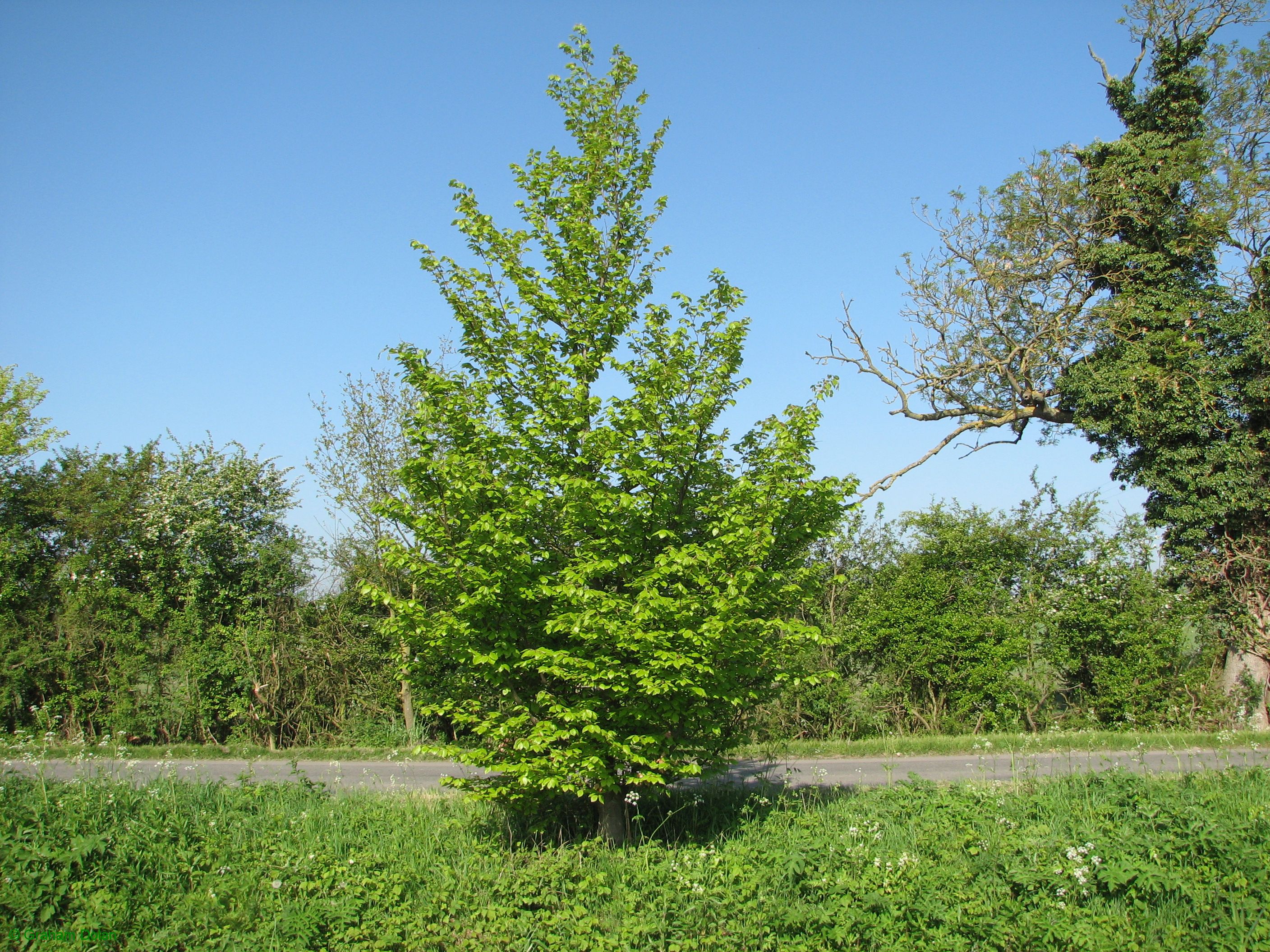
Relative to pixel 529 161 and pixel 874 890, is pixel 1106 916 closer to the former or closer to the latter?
pixel 874 890

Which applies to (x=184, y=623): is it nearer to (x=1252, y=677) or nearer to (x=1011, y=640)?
(x=1011, y=640)

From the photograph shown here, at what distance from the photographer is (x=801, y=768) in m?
11.6

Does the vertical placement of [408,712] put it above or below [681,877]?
above

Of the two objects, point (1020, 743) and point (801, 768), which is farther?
point (1020, 743)

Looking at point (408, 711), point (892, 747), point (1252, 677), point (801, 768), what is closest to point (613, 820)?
point (801, 768)

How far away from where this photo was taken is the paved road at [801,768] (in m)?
9.27

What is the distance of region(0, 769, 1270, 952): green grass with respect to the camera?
4.88m

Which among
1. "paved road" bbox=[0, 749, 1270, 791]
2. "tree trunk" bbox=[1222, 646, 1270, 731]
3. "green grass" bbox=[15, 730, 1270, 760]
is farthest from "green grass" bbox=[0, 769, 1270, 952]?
"tree trunk" bbox=[1222, 646, 1270, 731]

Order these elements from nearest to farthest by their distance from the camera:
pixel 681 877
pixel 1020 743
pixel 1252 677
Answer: pixel 681 877, pixel 1020 743, pixel 1252 677

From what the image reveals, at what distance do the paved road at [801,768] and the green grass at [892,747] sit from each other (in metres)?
0.24

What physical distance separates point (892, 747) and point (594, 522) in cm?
904

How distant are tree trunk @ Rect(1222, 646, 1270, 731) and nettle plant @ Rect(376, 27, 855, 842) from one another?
11851mm

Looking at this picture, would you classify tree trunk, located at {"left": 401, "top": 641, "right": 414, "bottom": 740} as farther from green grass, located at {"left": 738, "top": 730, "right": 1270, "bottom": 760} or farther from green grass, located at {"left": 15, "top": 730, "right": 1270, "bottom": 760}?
green grass, located at {"left": 738, "top": 730, "right": 1270, "bottom": 760}

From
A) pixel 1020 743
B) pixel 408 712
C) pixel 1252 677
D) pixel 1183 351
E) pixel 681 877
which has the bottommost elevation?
pixel 1020 743
